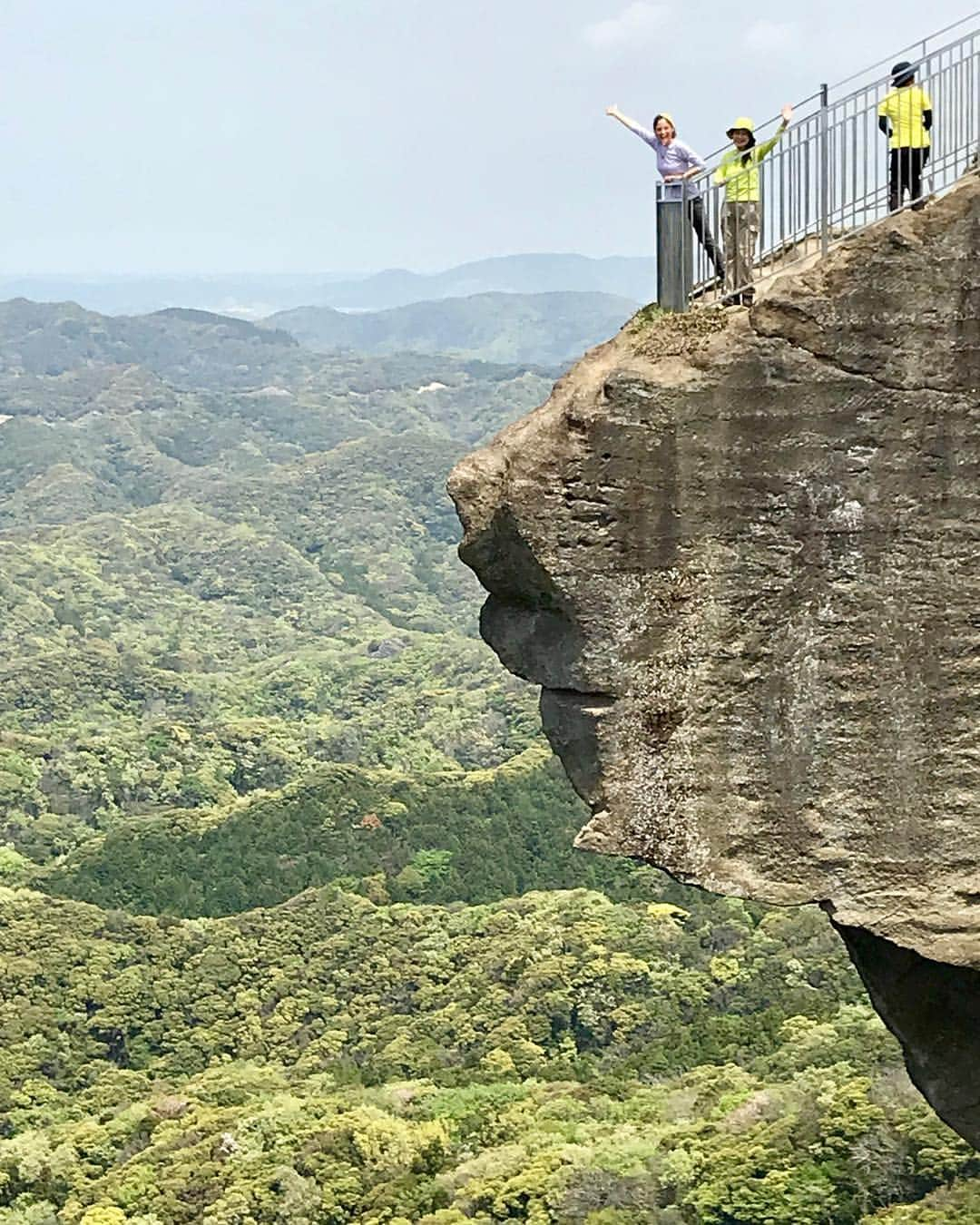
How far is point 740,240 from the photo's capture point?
936 cm

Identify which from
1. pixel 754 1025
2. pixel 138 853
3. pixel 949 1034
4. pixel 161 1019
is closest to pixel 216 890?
pixel 138 853

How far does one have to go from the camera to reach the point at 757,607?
867 centimetres

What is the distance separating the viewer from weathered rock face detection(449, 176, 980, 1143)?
8375mm

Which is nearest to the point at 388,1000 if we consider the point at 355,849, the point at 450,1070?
the point at 450,1070

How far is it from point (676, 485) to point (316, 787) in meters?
56.9

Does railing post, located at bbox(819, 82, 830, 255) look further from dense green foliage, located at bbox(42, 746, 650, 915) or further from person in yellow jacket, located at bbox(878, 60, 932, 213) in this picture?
dense green foliage, located at bbox(42, 746, 650, 915)

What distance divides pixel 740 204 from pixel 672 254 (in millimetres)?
463

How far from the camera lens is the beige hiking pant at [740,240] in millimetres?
9328

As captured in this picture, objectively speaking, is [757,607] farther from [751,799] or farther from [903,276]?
[903,276]

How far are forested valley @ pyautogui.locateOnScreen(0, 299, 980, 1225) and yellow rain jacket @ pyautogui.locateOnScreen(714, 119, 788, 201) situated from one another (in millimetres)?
17422

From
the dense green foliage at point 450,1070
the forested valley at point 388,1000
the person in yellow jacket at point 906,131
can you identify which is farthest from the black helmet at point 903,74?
the dense green foliage at point 450,1070

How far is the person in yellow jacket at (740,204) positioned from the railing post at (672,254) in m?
0.23

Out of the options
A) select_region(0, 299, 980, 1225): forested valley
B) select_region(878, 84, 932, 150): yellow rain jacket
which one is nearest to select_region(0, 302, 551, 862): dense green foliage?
select_region(0, 299, 980, 1225): forested valley

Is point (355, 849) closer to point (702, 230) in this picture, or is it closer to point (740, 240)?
point (702, 230)
